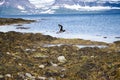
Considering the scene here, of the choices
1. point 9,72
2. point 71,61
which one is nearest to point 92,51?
point 71,61

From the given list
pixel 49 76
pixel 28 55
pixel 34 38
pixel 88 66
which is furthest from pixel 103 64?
pixel 34 38

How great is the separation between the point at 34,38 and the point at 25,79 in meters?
20.7

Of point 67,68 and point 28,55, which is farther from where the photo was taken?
point 28,55

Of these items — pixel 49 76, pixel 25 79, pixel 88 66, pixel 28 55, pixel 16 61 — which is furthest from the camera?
pixel 28 55

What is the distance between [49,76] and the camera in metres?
18.3

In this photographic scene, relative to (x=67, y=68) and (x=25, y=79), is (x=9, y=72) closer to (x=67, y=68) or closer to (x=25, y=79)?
(x=25, y=79)

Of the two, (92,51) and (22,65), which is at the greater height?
(22,65)

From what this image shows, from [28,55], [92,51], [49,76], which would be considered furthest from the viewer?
[92,51]

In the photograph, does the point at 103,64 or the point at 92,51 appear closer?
the point at 103,64

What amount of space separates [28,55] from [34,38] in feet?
43.5

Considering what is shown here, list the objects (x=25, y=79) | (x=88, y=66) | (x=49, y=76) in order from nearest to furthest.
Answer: (x=25, y=79) < (x=49, y=76) < (x=88, y=66)

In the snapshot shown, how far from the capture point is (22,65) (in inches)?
797

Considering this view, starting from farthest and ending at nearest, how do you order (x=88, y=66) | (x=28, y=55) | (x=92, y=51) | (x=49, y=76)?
(x=92, y=51) → (x=28, y=55) → (x=88, y=66) → (x=49, y=76)

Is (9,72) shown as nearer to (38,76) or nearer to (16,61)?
(38,76)
